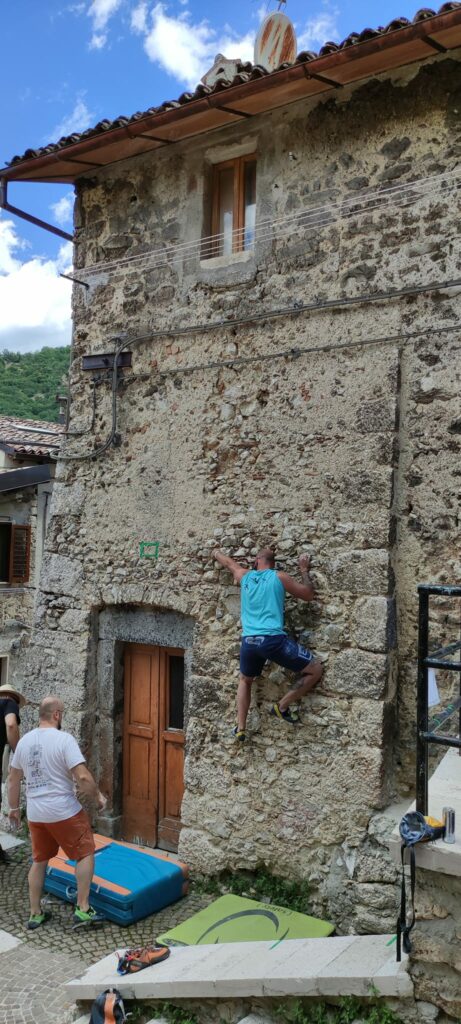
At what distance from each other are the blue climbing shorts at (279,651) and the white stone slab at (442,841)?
4.42ft

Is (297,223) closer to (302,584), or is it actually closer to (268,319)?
(268,319)

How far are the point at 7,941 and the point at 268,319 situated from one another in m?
4.56

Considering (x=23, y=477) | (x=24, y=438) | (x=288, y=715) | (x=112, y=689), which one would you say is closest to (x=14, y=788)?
(x=112, y=689)

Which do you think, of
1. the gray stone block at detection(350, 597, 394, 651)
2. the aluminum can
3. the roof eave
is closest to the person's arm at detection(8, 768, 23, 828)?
the gray stone block at detection(350, 597, 394, 651)

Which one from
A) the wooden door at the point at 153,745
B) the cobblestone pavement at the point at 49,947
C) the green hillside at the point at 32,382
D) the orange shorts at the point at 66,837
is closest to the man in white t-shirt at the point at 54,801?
the orange shorts at the point at 66,837

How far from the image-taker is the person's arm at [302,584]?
16.6 ft

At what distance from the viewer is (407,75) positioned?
5.02 meters

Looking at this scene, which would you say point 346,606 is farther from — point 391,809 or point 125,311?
point 125,311

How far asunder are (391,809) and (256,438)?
270cm

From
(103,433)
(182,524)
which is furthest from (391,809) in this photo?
(103,433)

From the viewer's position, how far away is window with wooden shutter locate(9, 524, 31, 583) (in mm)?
14531

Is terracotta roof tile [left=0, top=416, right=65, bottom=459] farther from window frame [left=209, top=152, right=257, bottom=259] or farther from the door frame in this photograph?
window frame [left=209, top=152, right=257, bottom=259]

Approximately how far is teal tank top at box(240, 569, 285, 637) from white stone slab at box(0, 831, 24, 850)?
2909 millimetres

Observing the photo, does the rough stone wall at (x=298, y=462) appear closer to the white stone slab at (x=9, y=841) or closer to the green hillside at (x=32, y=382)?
the white stone slab at (x=9, y=841)
